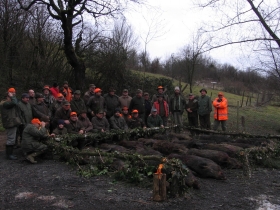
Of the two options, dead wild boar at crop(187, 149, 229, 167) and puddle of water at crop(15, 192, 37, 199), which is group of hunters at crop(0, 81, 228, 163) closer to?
puddle of water at crop(15, 192, 37, 199)

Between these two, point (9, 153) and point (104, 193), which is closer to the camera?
point (104, 193)

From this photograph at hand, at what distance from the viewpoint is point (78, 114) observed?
396 inches

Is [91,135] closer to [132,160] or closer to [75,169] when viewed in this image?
[75,169]

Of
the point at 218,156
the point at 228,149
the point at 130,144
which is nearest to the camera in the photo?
the point at 218,156

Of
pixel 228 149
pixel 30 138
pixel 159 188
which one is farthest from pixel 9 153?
pixel 228 149

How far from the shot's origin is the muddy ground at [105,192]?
200 inches

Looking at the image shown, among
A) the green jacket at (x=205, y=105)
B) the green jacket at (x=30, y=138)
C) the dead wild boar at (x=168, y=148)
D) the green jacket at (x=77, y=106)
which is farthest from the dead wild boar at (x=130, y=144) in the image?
the green jacket at (x=205, y=105)

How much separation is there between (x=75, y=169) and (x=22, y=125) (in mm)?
2722

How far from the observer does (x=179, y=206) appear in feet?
16.6

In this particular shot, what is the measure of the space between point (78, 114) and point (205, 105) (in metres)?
5.04

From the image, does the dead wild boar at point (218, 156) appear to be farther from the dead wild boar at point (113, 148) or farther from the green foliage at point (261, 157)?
the dead wild boar at point (113, 148)

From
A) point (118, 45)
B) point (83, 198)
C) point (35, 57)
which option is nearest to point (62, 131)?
point (83, 198)

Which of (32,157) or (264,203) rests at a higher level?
(264,203)

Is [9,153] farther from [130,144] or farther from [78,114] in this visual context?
[130,144]
